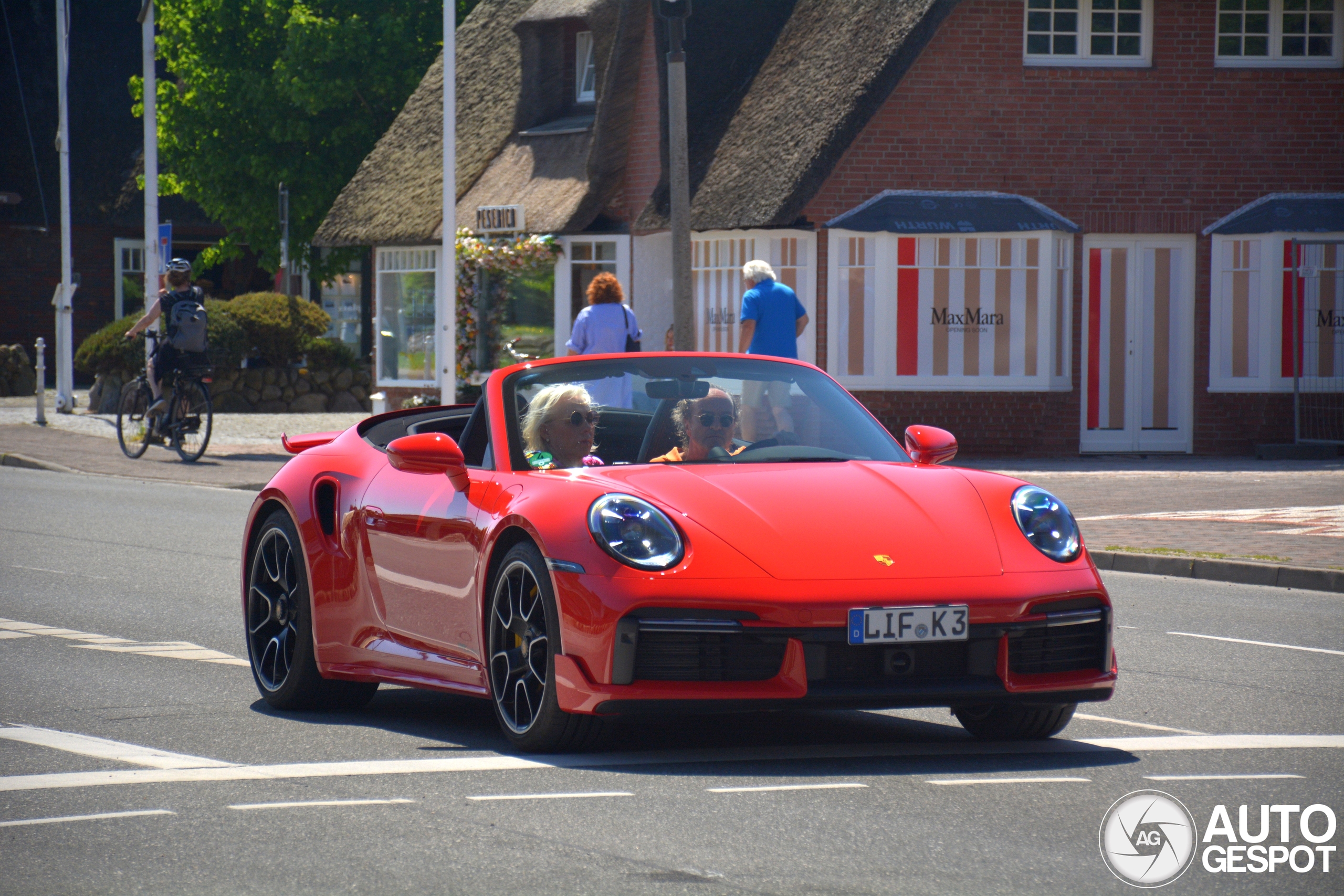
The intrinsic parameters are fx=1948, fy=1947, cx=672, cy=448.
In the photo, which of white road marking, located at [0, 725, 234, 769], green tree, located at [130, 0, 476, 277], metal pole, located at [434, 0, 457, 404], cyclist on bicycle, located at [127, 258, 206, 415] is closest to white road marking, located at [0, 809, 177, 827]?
white road marking, located at [0, 725, 234, 769]

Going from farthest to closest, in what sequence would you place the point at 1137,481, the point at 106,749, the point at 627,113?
the point at 627,113
the point at 1137,481
the point at 106,749

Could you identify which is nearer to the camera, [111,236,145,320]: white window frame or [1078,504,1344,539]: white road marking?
[1078,504,1344,539]: white road marking

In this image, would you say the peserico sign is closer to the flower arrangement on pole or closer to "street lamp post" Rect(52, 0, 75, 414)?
the flower arrangement on pole

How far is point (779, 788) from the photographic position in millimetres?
5648

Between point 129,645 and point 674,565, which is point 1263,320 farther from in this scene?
point 674,565

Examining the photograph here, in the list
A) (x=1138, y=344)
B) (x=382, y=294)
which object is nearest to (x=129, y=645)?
(x=1138, y=344)

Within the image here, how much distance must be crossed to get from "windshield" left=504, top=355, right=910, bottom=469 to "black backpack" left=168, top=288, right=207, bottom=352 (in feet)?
47.6

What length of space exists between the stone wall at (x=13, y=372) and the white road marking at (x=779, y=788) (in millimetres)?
34998

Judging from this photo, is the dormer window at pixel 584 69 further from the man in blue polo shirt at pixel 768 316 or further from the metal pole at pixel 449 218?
the man in blue polo shirt at pixel 768 316

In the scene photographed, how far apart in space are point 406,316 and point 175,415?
8.35 m

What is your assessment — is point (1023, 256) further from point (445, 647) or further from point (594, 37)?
point (445, 647)

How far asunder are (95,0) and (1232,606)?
1678 inches

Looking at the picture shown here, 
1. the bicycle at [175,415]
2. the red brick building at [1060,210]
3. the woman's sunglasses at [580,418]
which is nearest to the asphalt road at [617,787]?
the woman's sunglasses at [580,418]

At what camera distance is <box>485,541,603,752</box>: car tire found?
5988 millimetres
